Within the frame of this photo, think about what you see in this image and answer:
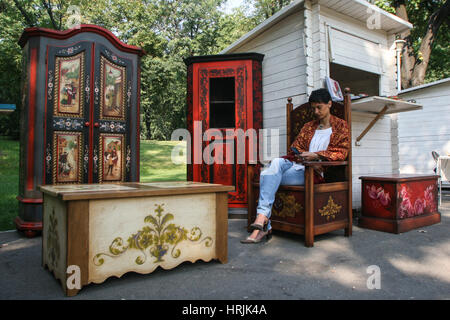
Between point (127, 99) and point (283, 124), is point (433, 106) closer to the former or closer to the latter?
point (283, 124)

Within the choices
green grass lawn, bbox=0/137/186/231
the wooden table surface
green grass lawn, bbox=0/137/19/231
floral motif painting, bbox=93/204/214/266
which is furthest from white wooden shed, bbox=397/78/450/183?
green grass lawn, bbox=0/137/19/231

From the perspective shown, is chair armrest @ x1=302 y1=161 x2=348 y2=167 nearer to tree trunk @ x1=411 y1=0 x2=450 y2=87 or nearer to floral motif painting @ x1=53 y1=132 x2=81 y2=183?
floral motif painting @ x1=53 y1=132 x2=81 y2=183

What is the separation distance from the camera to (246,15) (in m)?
21.0

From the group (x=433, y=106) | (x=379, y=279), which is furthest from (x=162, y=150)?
(x=379, y=279)

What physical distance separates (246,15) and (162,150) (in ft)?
38.7

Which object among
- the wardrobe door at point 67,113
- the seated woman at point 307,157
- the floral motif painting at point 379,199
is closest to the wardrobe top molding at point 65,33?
the wardrobe door at point 67,113

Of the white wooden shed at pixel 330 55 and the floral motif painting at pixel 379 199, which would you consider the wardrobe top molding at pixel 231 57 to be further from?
the floral motif painting at pixel 379 199

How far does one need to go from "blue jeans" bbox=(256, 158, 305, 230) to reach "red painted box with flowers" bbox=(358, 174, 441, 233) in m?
1.06

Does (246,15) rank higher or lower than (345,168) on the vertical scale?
higher

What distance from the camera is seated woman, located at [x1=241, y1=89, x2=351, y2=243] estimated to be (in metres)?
3.00

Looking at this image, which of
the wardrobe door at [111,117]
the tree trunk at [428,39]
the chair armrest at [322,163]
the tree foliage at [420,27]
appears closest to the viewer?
the chair armrest at [322,163]

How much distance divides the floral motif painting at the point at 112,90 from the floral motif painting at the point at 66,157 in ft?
1.55

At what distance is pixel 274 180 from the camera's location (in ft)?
10.0

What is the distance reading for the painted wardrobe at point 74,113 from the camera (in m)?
3.47
